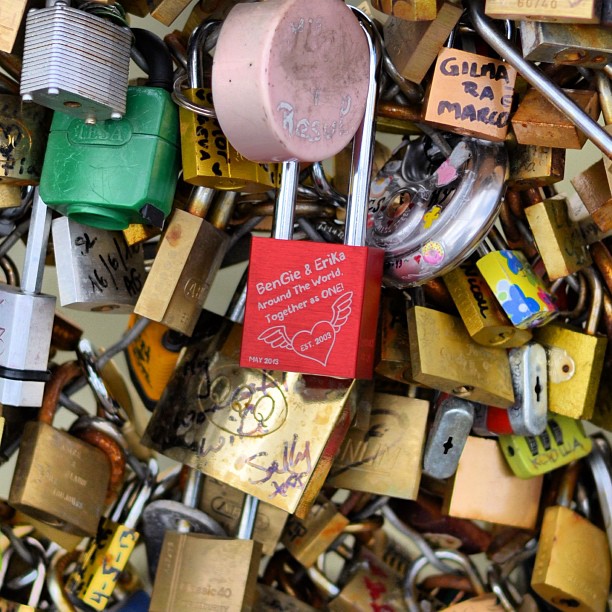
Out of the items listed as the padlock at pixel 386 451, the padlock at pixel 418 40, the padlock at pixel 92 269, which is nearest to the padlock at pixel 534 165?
the padlock at pixel 418 40

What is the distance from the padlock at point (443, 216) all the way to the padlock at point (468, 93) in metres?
0.05

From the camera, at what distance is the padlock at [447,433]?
1263 mm

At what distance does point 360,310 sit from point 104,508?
21.8 inches

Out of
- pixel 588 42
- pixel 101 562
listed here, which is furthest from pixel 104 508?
pixel 588 42

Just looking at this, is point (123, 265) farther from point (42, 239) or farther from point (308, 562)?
point (308, 562)

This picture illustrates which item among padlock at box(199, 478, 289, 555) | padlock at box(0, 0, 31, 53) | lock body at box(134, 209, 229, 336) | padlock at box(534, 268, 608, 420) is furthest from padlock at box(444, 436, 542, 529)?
padlock at box(0, 0, 31, 53)

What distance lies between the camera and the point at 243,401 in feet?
4.05

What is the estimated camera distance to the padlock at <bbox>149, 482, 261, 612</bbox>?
1.24 m

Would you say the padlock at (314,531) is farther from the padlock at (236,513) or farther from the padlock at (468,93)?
the padlock at (468,93)

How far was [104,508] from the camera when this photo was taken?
134cm

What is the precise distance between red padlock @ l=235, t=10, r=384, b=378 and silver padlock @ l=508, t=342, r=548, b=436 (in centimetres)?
26

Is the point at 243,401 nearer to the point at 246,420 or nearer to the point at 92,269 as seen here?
the point at 246,420

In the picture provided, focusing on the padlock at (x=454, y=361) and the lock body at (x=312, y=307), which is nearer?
the lock body at (x=312, y=307)

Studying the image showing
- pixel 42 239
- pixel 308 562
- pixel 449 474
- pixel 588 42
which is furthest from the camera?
pixel 308 562
